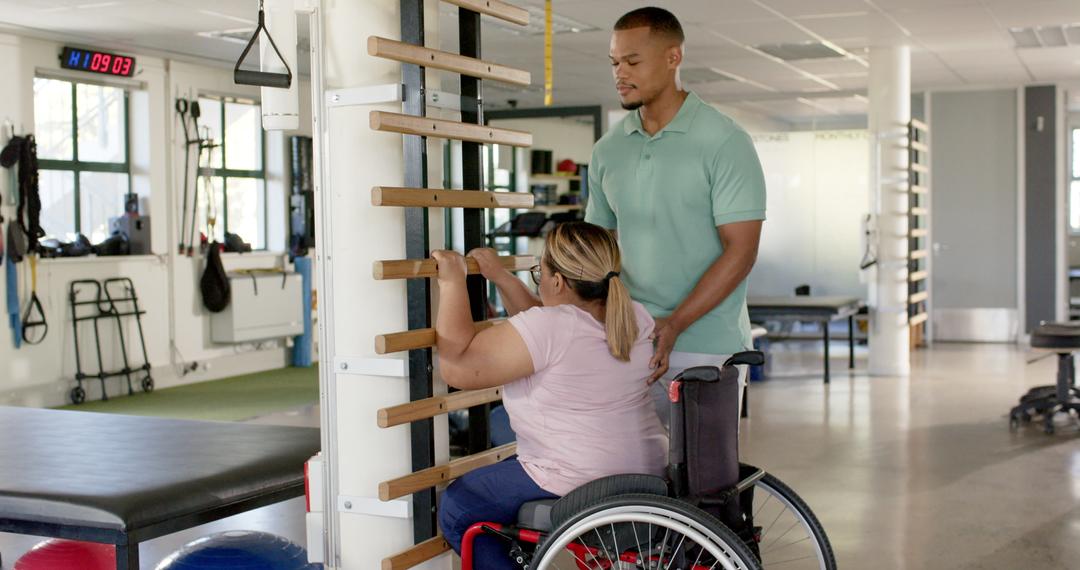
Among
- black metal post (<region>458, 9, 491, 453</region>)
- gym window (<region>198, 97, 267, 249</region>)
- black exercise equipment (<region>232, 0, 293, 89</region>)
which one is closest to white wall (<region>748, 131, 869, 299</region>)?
gym window (<region>198, 97, 267, 249</region>)

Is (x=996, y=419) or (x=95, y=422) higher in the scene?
(x=95, y=422)

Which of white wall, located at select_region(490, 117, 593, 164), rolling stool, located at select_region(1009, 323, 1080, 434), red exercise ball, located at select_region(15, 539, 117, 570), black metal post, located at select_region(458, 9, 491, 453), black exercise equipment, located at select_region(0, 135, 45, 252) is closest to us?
black metal post, located at select_region(458, 9, 491, 453)

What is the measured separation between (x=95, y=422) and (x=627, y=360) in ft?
6.37

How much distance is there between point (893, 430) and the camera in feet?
22.0

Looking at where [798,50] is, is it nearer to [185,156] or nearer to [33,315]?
[185,156]

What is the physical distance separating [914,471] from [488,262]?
3727 millimetres

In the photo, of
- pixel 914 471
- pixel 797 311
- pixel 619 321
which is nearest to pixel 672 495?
pixel 619 321

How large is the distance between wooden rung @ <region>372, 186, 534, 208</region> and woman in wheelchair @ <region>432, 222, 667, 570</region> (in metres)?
0.20

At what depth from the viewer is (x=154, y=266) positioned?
29.9ft

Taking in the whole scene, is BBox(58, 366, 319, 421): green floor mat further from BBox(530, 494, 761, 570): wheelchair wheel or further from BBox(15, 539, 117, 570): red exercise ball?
BBox(530, 494, 761, 570): wheelchair wheel

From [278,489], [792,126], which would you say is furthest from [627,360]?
[792,126]

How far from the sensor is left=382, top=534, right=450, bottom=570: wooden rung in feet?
8.18

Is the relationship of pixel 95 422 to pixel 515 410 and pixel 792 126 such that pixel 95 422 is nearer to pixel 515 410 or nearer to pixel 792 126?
pixel 515 410

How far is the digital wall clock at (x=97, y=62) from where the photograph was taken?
26.9ft
